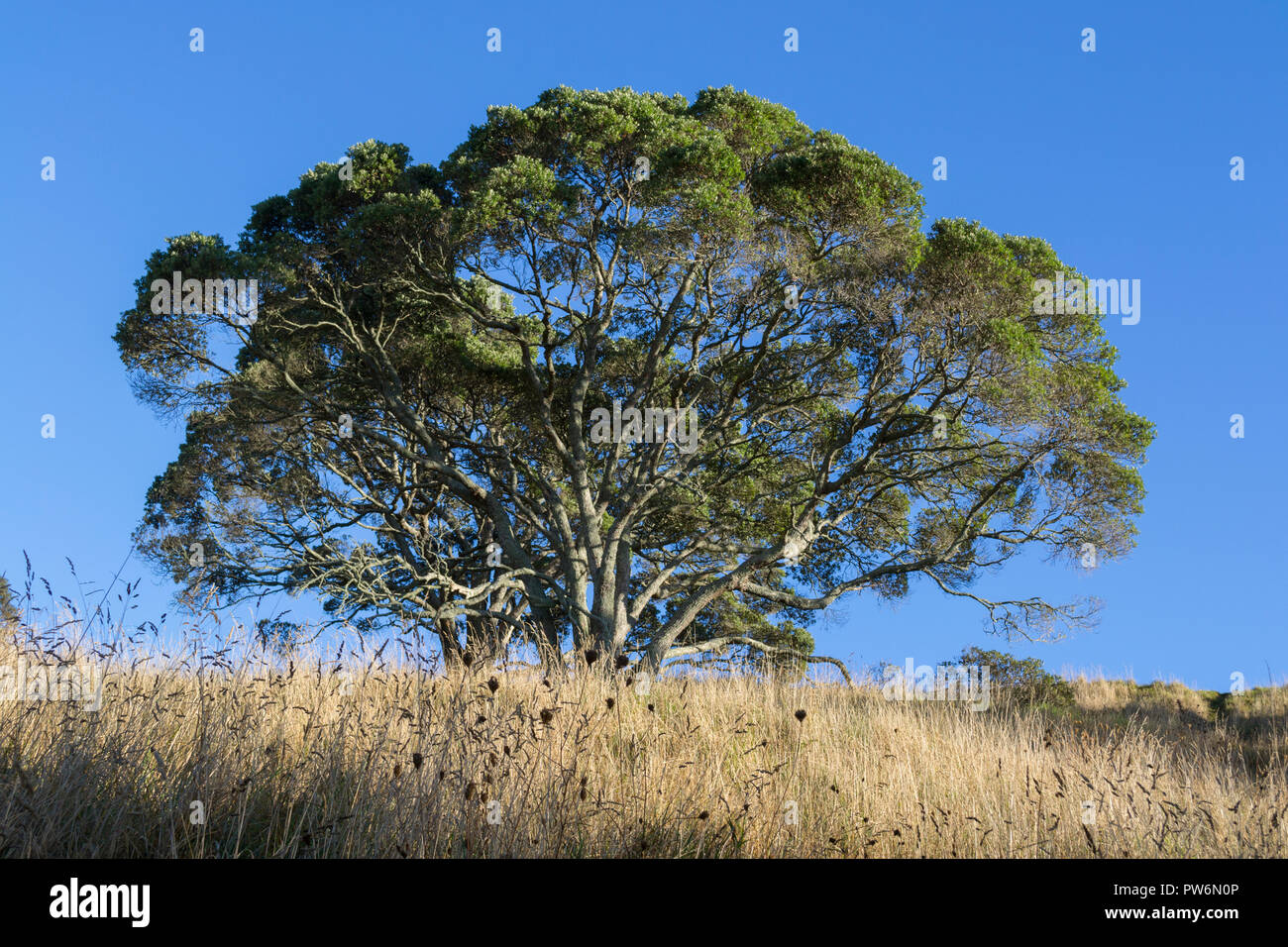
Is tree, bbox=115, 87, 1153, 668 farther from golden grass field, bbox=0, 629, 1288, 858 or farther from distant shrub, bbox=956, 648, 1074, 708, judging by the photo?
golden grass field, bbox=0, 629, 1288, 858

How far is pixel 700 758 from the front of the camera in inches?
293

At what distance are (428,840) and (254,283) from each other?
44.7 ft

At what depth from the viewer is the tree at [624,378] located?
15.7 metres

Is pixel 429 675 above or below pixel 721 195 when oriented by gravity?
below

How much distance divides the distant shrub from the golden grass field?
314 inches

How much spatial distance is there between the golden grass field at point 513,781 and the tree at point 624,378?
7.31m

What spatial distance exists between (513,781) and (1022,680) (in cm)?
1473

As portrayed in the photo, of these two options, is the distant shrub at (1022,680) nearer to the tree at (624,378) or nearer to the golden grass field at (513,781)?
A: the tree at (624,378)

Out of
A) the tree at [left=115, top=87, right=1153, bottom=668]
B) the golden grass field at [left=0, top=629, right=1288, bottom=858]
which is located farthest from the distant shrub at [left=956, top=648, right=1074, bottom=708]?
the golden grass field at [left=0, top=629, right=1288, bottom=858]

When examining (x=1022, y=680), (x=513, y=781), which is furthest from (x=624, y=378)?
(x=513, y=781)

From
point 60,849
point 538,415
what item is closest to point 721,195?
point 538,415

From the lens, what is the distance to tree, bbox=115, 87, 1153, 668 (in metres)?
15.7

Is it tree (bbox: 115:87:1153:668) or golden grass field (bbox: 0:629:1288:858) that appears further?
tree (bbox: 115:87:1153:668)

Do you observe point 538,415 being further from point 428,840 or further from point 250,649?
point 428,840
